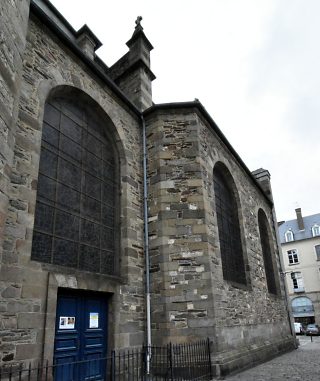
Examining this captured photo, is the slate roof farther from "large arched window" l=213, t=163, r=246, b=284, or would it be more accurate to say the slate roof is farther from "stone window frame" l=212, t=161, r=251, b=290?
"large arched window" l=213, t=163, r=246, b=284

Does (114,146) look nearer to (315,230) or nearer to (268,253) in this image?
(268,253)

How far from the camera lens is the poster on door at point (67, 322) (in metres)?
5.71

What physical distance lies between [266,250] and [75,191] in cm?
1072

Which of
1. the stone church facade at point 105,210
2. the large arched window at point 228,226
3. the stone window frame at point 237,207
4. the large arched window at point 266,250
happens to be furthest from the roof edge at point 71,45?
the large arched window at point 266,250

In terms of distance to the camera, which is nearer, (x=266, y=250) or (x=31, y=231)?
(x=31, y=231)

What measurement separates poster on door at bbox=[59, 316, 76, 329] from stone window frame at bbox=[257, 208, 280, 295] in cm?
993

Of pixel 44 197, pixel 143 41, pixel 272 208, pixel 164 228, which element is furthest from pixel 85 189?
pixel 272 208

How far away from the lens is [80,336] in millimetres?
6004

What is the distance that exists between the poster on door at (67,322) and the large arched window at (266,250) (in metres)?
9.95

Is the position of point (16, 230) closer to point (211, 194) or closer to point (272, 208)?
point (211, 194)

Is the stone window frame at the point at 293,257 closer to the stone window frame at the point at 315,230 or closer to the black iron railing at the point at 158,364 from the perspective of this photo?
the stone window frame at the point at 315,230

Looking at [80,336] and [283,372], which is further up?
[80,336]

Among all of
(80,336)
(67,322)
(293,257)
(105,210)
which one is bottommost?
(80,336)

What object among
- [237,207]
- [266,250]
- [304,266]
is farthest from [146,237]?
[304,266]
